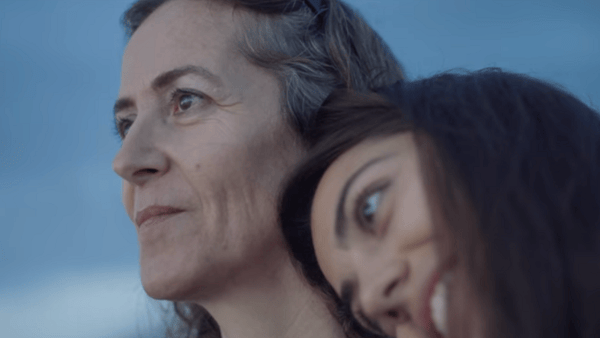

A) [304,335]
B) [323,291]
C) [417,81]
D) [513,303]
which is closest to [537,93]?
[417,81]

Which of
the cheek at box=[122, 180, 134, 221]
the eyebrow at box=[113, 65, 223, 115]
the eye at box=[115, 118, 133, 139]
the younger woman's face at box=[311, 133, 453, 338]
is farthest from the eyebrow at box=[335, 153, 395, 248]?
the eye at box=[115, 118, 133, 139]

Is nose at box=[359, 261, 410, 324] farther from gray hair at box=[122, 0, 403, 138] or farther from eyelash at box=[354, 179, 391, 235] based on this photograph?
gray hair at box=[122, 0, 403, 138]

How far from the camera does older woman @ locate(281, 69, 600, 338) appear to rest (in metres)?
1.07

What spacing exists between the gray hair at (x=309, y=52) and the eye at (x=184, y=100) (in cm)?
23

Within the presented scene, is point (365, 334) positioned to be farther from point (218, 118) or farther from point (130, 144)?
point (130, 144)

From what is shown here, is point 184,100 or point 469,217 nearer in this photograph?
point 469,217

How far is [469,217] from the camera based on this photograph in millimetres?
1122

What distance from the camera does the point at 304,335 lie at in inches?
72.8

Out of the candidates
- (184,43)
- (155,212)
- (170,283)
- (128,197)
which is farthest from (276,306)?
(184,43)

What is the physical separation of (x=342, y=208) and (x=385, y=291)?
0.70ft

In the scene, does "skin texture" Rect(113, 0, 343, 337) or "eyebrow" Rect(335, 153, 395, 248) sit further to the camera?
"skin texture" Rect(113, 0, 343, 337)

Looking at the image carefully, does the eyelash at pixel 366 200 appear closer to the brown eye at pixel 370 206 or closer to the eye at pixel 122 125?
the brown eye at pixel 370 206

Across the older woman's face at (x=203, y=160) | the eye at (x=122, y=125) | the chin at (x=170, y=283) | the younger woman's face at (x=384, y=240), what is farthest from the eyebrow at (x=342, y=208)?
the eye at (x=122, y=125)

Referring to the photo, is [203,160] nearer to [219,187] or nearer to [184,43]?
[219,187]
